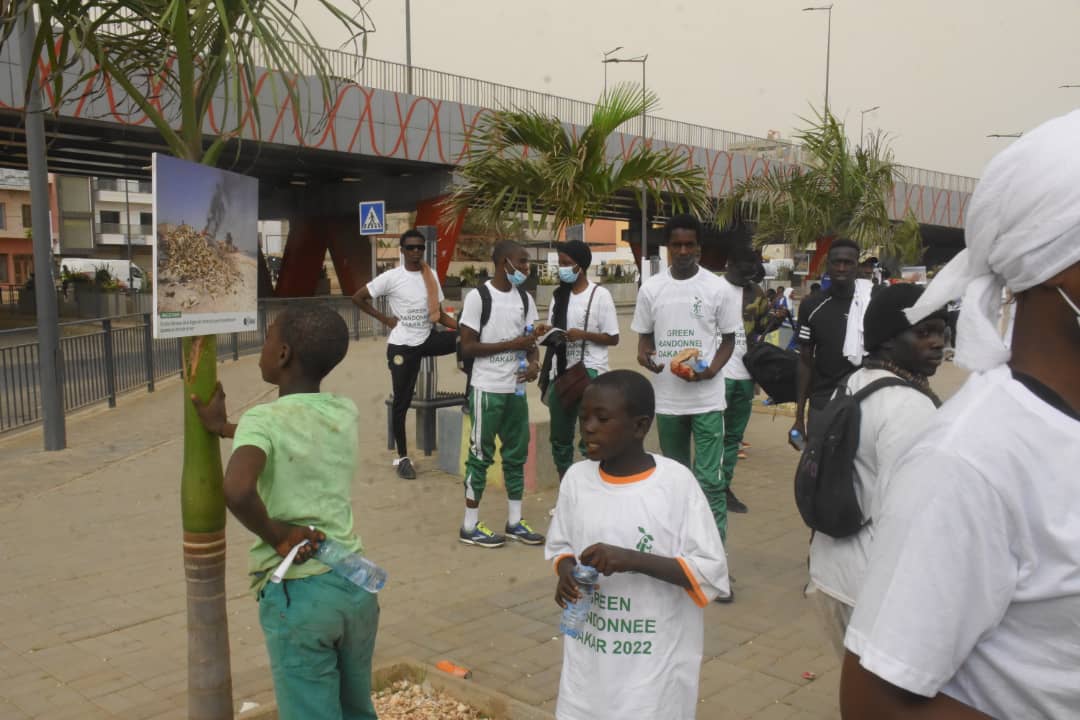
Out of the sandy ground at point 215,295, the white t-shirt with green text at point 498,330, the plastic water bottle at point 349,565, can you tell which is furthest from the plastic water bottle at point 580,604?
the white t-shirt with green text at point 498,330

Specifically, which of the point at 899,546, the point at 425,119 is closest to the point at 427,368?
the point at 899,546

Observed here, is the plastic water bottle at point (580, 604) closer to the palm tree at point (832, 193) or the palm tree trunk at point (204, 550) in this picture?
the palm tree trunk at point (204, 550)

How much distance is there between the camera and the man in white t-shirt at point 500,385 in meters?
6.24

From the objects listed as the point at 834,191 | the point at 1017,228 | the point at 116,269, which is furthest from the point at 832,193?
the point at 116,269

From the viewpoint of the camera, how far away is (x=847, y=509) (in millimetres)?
2986

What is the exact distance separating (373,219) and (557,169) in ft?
25.0

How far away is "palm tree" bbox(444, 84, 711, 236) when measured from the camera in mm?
7590

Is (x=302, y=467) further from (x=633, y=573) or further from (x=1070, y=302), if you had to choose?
(x=1070, y=302)

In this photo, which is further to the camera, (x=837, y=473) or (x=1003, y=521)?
(x=837, y=473)

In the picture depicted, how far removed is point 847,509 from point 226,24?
2379 mm

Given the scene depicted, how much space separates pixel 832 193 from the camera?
1368 cm

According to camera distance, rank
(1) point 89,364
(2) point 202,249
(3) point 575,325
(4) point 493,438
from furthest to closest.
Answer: (1) point 89,364
(3) point 575,325
(4) point 493,438
(2) point 202,249

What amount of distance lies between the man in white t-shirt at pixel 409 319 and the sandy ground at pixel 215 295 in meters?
4.38

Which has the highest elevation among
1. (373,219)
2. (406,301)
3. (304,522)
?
(373,219)
